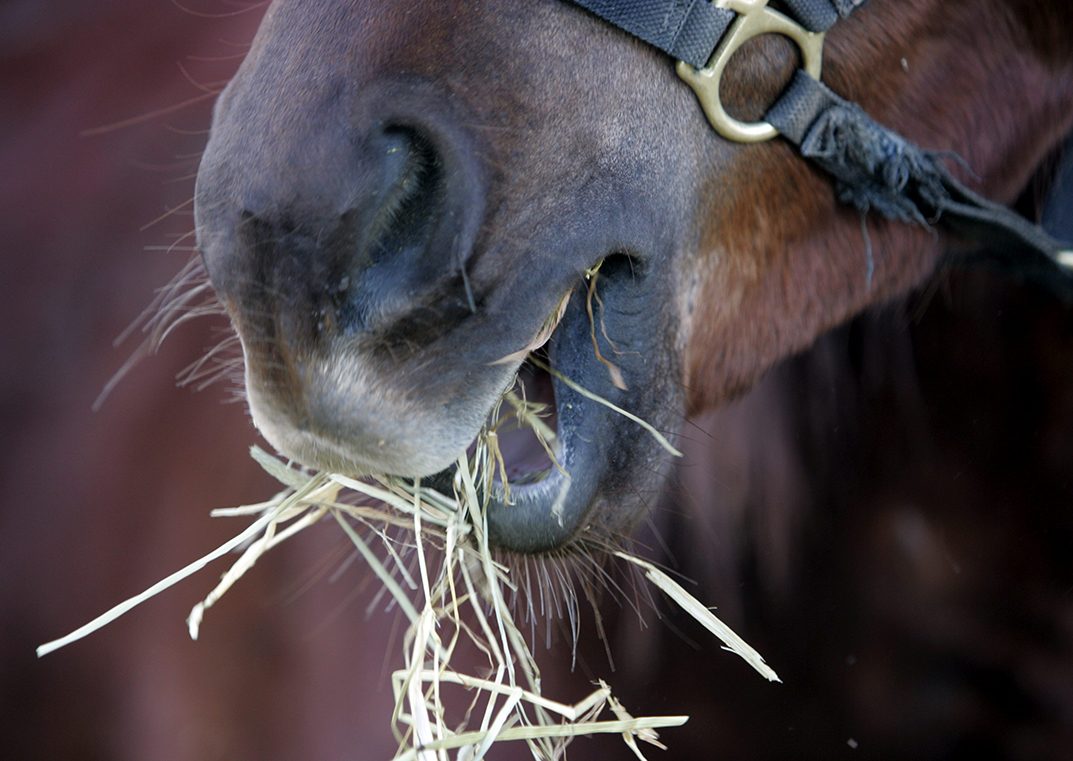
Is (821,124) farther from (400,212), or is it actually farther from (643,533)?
(643,533)

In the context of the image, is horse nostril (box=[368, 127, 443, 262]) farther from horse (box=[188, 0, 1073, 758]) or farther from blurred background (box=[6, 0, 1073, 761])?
blurred background (box=[6, 0, 1073, 761])

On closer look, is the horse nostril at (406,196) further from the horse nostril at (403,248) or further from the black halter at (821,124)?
the black halter at (821,124)

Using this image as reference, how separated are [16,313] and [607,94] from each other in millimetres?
1066

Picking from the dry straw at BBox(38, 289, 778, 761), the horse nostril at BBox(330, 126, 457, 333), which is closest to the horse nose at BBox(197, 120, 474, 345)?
the horse nostril at BBox(330, 126, 457, 333)

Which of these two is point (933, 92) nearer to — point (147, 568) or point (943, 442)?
point (943, 442)

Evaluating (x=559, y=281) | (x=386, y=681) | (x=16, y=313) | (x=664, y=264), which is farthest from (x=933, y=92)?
(x=16, y=313)

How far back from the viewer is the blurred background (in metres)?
1.21

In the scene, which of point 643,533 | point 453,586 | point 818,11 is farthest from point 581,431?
point 643,533

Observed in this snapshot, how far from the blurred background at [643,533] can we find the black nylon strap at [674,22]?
0.47 metres

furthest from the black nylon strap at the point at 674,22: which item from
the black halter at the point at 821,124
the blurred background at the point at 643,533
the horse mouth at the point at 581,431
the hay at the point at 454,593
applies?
the blurred background at the point at 643,533

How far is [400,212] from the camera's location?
0.65 metres

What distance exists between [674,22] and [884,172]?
0.25m

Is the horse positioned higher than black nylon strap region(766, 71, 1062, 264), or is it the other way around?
black nylon strap region(766, 71, 1062, 264)

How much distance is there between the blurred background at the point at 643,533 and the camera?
1211 mm
